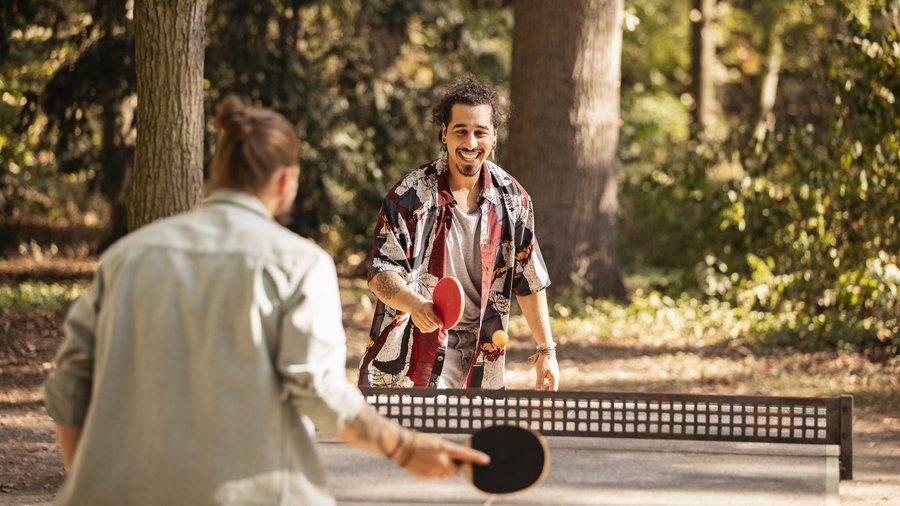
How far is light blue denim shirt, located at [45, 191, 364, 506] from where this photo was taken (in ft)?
8.53

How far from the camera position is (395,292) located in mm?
4773

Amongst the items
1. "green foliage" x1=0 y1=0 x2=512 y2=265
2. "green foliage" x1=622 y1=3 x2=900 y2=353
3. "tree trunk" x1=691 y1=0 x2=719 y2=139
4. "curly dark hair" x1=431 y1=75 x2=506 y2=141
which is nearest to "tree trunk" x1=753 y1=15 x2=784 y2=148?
"tree trunk" x1=691 y1=0 x2=719 y2=139

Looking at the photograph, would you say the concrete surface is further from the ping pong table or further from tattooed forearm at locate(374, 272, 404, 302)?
tattooed forearm at locate(374, 272, 404, 302)

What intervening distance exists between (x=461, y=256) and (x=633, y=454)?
4.40 feet

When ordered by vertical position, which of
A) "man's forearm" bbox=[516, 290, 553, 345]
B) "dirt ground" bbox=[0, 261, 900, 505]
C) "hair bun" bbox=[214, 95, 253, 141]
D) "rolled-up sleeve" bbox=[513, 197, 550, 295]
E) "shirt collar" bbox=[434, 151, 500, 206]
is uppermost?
"hair bun" bbox=[214, 95, 253, 141]

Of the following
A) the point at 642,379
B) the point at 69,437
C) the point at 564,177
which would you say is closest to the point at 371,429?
the point at 69,437

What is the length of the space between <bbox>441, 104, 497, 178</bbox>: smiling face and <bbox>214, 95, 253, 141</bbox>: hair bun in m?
2.28

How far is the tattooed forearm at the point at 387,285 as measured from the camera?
15.7 feet

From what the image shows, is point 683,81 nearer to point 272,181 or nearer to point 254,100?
point 254,100

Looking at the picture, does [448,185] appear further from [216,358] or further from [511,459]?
[216,358]

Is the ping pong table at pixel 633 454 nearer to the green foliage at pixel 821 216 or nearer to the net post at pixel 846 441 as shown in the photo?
the net post at pixel 846 441

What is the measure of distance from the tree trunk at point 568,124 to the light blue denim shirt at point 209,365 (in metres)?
9.83

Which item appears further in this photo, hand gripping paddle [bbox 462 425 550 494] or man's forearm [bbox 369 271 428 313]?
man's forearm [bbox 369 271 428 313]

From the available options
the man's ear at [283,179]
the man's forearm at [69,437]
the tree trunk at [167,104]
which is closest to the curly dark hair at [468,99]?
the tree trunk at [167,104]
